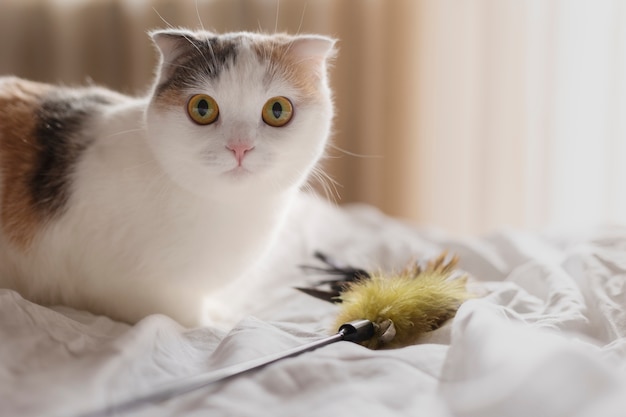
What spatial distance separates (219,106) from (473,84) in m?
1.74

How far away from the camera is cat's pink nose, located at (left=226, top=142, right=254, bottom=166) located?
3.04 feet

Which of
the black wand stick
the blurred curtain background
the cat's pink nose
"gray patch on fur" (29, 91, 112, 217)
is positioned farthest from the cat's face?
the blurred curtain background

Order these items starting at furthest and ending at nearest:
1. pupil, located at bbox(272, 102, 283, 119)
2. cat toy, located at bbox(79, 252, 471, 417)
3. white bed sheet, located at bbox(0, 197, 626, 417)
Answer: pupil, located at bbox(272, 102, 283, 119) < cat toy, located at bbox(79, 252, 471, 417) < white bed sheet, located at bbox(0, 197, 626, 417)

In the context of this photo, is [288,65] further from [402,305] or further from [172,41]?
[402,305]

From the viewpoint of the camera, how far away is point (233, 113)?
0.95 metres

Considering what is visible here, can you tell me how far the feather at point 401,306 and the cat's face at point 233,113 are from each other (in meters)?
0.24

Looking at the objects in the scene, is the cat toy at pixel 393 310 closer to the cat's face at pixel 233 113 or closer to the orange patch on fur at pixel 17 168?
the cat's face at pixel 233 113

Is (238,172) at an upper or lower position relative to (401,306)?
upper

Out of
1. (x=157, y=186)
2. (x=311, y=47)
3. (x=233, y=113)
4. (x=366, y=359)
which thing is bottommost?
(x=366, y=359)

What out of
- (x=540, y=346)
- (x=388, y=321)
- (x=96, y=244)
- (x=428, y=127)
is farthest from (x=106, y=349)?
(x=428, y=127)

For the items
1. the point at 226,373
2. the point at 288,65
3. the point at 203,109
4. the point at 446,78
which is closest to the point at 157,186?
the point at 203,109

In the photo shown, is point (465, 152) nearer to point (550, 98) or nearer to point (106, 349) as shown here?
point (550, 98)

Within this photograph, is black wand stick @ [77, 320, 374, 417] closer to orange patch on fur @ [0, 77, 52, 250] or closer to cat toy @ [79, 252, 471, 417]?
cat toy @ [79, 252, 471, 417]

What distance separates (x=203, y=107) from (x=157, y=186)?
0.55 feet
